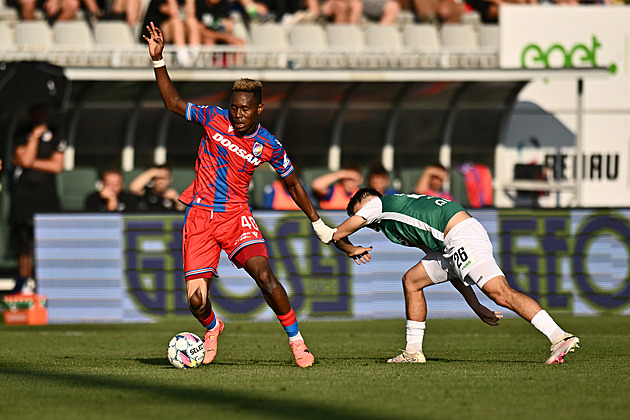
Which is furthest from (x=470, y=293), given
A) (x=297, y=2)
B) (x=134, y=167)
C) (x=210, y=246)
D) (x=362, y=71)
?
(x=297, y=2)

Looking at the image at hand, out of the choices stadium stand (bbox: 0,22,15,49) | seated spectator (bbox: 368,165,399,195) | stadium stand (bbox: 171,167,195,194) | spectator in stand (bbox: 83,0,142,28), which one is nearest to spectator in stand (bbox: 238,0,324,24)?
spectator in stand (bbox: 83,0,142,28)

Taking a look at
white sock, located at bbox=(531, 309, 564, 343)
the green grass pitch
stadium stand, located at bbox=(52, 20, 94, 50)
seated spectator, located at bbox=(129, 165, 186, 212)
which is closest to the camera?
the green grass pitch

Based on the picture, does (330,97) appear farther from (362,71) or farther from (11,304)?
(11,304)

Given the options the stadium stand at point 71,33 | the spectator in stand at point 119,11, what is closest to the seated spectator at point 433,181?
the spectator in stand at point 119,11

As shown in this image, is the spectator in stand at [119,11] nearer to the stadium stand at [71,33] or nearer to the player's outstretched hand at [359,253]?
the stadium stand at [71,33]

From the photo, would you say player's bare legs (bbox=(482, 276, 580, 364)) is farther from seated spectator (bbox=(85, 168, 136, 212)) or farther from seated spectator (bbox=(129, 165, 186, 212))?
seated spectator (bbox=(85, 168, 136, 212))

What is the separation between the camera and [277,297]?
8617 mm

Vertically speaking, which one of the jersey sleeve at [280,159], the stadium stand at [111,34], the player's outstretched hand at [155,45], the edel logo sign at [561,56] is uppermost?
the player's outstretched hand at [155,45]

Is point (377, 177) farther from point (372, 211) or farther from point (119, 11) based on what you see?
point (372, 211)

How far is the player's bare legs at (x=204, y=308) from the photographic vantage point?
871 cm

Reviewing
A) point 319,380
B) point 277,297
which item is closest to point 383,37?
point 277,297

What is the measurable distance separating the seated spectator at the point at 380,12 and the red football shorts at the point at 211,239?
426 inches

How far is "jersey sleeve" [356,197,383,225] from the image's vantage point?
889 centimetres

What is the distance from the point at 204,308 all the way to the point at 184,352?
0.38 m
